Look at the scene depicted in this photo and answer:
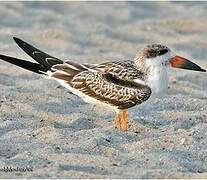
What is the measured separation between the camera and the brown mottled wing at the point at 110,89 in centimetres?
656

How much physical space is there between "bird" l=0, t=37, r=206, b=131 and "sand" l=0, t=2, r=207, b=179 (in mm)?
263

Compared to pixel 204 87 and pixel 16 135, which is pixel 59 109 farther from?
pixel 204 87

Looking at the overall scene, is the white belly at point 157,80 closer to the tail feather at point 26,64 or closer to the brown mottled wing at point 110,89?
the brown mottled wing at point 110,89

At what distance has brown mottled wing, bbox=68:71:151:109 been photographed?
656cm

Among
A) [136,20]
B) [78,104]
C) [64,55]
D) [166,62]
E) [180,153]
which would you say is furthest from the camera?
[136,20]

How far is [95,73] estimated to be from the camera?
6793mm

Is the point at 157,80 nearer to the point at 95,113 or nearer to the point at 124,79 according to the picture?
the point at 124,79

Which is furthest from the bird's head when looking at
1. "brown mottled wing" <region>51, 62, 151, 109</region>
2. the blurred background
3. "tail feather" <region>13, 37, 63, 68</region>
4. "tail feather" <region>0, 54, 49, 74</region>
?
the blurred background

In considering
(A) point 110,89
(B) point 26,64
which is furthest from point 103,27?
(A) point 110,89

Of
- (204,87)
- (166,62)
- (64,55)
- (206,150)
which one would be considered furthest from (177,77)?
(206,150)

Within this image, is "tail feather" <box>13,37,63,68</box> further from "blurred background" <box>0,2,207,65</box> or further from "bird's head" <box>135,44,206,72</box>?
"blurred background" <box>0,2,207,65</box>

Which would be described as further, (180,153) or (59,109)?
(59,109)

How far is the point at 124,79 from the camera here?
664cm

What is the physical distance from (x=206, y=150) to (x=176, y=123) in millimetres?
966
